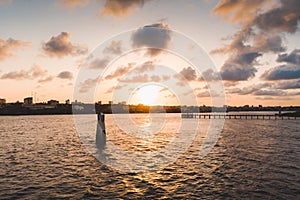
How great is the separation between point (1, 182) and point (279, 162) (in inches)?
1126

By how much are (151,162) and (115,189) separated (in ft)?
35.6

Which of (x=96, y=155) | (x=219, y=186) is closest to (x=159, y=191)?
(x=219, y=186)

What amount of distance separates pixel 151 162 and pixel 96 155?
8766 mm

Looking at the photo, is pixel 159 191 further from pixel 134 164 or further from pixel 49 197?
pixel 134 164

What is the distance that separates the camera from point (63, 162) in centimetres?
2894

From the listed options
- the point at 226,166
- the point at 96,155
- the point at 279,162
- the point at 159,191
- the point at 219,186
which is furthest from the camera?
the point at 96,155

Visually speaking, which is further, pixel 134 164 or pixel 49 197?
pixel 134 164

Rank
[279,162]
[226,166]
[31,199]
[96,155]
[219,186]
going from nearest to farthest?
[31,199] < [219,186] < [226,166] < [279,162] < [96,155]

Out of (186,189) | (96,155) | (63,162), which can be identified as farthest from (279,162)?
(63,162)

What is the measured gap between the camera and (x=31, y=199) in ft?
53.3

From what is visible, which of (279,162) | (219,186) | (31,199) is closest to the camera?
(31,199)

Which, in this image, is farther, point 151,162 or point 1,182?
point 151,162

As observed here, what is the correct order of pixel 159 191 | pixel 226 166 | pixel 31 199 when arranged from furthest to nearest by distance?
pixel 226 166 → pixel 159 191 → pixel 31 199

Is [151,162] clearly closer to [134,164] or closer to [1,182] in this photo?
[134,164]
